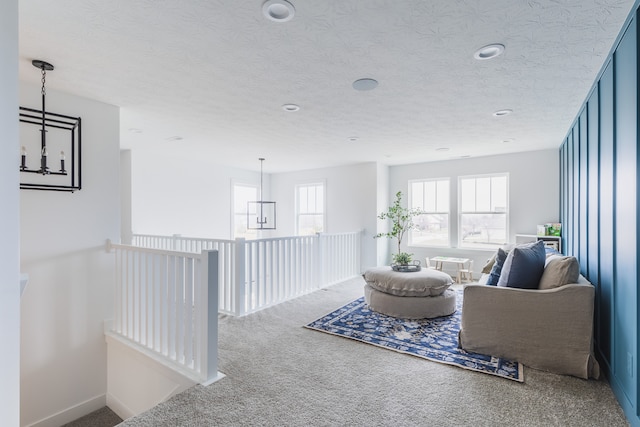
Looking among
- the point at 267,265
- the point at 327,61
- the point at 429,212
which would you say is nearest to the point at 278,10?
the point at 327,61

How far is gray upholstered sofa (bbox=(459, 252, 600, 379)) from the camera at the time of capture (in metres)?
2.33

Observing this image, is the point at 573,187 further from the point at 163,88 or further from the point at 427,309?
the point at 163,88

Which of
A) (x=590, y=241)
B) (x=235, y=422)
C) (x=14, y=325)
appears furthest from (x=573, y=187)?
(x=14, y=325)

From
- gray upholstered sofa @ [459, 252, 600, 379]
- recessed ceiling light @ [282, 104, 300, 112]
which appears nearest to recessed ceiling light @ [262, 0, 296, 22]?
recessed ceiling light @ [282, 104, 300, 112]

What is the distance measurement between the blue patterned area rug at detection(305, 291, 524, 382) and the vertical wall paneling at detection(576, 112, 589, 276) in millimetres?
1412

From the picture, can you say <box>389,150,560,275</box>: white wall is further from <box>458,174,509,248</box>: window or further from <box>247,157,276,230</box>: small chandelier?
<box>247,157,276,230</box>: small chandelier

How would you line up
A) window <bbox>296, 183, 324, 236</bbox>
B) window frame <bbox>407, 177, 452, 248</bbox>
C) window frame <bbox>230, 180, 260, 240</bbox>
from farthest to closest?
1. window <bbox>296, 183, 324, 236</bbox>
2. window frame <bbox>230, 180, 260, 240</bbox>
3. window frame <bbox>407, 177, 452, 248</bbox>

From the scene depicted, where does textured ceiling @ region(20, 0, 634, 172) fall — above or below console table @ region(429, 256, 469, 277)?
above

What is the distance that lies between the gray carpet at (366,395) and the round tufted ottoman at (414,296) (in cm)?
95

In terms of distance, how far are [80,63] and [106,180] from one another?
1.22m

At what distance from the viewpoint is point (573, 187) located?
12.3ft

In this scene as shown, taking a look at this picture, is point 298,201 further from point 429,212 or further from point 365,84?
point 365,84

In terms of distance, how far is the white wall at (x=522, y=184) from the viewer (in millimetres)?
5367

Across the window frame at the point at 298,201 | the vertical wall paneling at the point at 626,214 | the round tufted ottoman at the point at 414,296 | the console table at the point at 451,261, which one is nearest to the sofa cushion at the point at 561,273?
the vertical wall paneling at the point at 626,214
